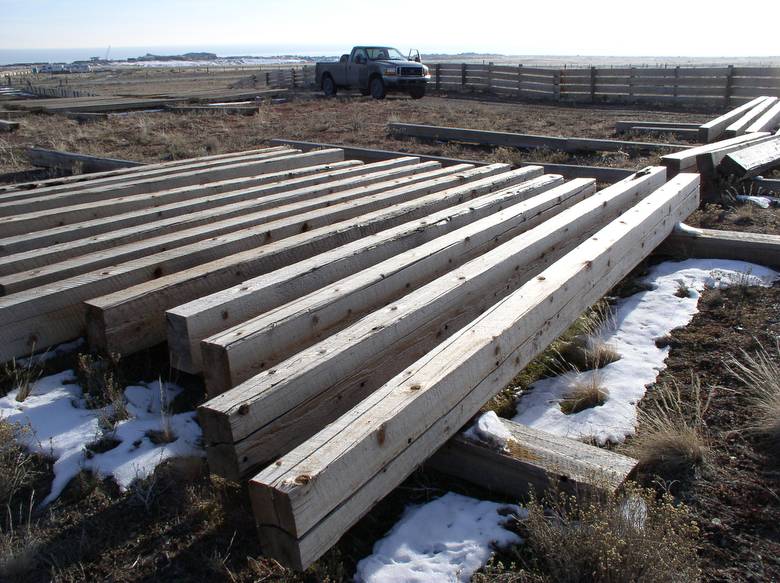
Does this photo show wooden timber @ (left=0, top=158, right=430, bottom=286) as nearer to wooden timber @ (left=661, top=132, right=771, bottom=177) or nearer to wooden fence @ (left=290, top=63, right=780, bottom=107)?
wooden timber @ (left=661, top=132, right=771, bottom=177)

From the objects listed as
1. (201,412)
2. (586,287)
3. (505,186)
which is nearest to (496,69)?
(505,186)

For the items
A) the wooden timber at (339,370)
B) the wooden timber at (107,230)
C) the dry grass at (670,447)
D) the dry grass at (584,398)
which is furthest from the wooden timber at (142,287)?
the dry grass at (670,447)

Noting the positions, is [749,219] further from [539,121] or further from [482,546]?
[539,121]

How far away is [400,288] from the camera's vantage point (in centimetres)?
372

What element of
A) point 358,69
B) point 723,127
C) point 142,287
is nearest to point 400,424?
point 142,287

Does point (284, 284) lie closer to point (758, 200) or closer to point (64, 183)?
point (64, 183)

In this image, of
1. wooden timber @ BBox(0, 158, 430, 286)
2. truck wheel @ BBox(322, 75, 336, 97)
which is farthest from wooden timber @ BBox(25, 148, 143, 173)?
truck wheel @ BBox(322, 75, 336, 97)

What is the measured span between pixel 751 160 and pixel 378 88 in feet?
60.0

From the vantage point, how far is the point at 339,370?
2762mm

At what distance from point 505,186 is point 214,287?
337 centimetres

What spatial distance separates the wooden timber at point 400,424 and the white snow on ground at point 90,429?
963 millimetres

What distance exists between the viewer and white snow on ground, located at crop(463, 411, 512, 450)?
2698 millimetres

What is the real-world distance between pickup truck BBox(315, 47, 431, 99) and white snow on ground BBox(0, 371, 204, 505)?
2174 centimetres

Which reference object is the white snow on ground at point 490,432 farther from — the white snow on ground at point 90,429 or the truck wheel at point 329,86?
the truck wheel at point 329,86
